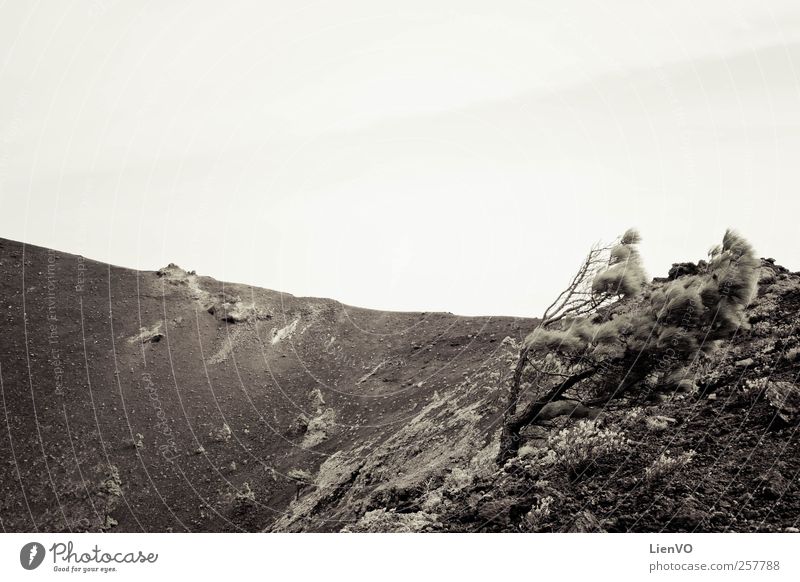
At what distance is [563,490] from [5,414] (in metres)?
26.1

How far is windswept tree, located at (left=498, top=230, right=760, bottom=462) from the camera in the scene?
17.7m

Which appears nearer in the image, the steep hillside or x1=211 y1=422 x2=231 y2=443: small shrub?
the steep hillside

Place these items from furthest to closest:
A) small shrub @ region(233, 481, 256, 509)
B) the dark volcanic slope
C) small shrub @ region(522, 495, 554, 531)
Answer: small shrub @ region(233, 481, 256, 509), the dark volcanic slope, small shrub @ region(522, 495, 554, 531)

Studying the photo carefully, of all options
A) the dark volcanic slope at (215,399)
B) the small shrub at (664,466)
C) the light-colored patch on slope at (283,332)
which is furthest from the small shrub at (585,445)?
the light-colored patch on slope at (283,332)

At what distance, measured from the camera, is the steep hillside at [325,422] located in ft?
53.5

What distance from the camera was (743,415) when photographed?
17.6 metres
